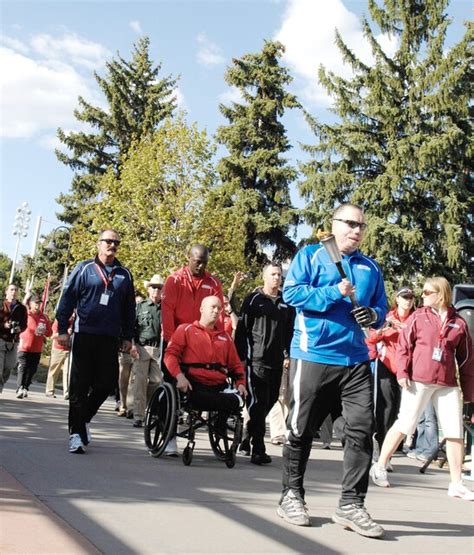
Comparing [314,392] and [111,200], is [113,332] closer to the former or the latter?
[314,392]

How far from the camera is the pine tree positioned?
4556 cm

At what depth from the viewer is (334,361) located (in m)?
5.12

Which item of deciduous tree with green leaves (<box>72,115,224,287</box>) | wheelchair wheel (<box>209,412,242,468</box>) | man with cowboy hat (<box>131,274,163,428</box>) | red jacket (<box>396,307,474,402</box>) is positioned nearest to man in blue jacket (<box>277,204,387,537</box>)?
red jacket (<box>396,307,474,402</box>)

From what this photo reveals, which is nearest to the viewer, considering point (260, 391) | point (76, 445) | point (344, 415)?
point (344, 415)

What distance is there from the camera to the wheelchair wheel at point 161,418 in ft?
24.5

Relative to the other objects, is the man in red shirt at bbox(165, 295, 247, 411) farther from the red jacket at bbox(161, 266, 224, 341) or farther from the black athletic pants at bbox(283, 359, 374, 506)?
the black athletic pants at bbox(283, 359, 374, 506)

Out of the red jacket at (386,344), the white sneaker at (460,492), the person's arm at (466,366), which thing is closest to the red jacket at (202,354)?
the red jacket at (386,344)

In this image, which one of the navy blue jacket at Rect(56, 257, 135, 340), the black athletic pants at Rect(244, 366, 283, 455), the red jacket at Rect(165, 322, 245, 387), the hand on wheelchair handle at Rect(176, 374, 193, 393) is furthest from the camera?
the black athletic pants at Rect(244, 366, 283, 455)

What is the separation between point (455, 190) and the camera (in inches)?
1231

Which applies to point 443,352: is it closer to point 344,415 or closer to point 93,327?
point 344,415

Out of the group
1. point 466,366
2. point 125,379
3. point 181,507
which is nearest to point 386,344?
point 466,366

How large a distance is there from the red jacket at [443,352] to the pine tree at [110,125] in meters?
38.9

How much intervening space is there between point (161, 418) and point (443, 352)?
2.75 meters

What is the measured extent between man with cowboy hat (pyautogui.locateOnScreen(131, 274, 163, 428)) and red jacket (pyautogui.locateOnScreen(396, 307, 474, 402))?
16.1 feet
